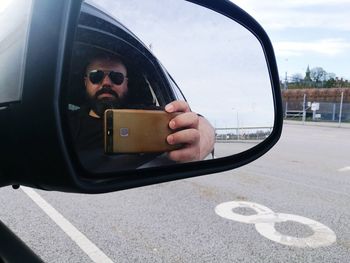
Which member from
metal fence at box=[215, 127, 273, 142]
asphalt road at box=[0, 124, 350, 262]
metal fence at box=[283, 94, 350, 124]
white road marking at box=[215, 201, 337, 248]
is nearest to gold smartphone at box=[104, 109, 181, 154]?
metal fence at box=[215, 127, 273, 142]

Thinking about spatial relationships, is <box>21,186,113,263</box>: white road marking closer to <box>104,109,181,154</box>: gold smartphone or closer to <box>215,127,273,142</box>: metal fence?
<box>215,127,273,142</box>: metal fence

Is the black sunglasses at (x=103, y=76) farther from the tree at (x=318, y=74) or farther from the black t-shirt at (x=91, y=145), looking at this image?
the tree at (x=318, y=74)

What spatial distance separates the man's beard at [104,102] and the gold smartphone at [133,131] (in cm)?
2

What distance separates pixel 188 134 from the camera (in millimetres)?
941

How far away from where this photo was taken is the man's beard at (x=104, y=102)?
0.75 metres

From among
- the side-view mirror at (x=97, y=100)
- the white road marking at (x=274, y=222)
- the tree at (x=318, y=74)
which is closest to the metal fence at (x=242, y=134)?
the side-view mirror at (x=97, y=100)

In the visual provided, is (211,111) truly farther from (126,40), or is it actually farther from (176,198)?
(176,198)

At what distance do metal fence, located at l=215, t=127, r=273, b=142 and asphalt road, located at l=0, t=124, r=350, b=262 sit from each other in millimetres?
2542

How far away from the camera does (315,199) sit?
20.5ft

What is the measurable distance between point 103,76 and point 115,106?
0.22 feet

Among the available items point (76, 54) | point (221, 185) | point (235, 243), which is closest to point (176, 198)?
point (221, 185)

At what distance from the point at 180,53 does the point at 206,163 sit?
28cm

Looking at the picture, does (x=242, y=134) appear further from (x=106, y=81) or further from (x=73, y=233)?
(x=73, y=233)

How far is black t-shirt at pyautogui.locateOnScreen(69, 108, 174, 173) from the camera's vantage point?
2.29ft
